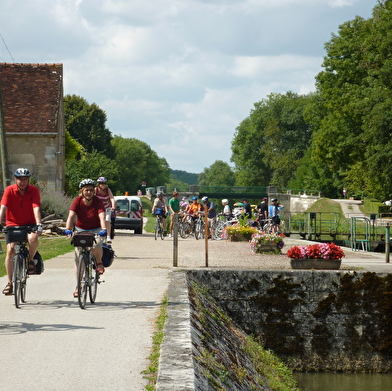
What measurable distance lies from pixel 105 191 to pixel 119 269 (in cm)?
208

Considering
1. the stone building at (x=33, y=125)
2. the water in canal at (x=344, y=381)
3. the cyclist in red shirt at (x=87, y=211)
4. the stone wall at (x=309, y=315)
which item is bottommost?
the water in canal at (x=344, y=381)

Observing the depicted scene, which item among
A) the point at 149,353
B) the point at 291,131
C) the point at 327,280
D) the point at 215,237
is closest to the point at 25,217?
the point at 149,353

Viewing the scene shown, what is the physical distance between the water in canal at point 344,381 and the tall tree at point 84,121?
6877 cm

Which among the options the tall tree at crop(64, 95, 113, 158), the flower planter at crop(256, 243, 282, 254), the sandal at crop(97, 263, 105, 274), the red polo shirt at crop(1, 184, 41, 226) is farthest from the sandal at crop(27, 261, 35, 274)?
the tall tree at crop(64, 95, 113, 158)

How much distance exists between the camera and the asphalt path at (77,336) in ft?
18.0

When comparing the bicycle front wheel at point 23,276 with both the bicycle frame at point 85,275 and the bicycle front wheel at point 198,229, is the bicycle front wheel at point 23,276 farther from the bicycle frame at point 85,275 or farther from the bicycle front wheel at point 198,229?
the bicycle front wheel at point 198,229

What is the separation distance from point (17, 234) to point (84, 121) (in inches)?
2853

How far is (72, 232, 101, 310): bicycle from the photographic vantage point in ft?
30.0

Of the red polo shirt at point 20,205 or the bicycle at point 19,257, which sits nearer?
the bicycle at point 19,257

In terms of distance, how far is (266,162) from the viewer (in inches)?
3969

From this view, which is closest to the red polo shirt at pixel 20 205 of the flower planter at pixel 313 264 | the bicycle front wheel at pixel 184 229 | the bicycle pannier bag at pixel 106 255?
the bicycle pannier bag at pixel 106 255

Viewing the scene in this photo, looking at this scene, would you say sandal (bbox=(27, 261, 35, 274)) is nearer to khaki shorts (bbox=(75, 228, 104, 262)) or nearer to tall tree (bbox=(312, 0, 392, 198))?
khaki shorts (bbox=(75, 228, 104, 262))

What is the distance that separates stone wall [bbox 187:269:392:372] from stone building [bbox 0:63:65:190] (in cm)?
2439

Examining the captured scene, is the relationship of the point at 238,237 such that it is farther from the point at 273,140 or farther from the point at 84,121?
the point at 273,140
